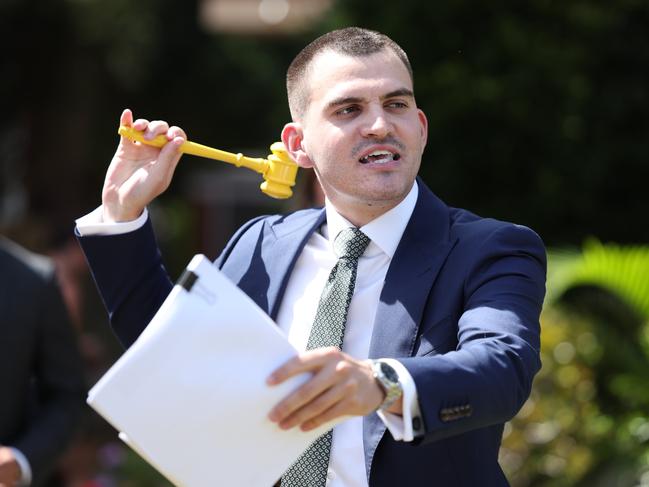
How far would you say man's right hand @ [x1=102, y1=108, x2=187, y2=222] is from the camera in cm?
307

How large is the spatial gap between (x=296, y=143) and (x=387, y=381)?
1117 millimetres

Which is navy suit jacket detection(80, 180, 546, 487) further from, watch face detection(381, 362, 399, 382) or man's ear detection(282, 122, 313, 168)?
man's ear detection(282, 122, 313, 168)

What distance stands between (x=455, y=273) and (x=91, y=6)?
453 inches

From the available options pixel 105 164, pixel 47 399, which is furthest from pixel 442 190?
pixel 105 164

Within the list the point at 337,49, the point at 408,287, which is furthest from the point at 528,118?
the point at 408,287

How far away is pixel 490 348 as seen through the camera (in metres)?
2.47

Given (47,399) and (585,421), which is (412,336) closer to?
(47,399)

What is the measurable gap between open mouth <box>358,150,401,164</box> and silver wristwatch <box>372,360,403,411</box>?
69 cm

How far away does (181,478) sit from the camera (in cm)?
240

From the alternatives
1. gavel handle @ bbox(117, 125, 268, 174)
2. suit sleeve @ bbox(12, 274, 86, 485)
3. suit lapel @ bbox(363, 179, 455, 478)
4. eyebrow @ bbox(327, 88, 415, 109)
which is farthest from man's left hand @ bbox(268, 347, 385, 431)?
suit sleeve @ bbox(12, 274, 86, 485)

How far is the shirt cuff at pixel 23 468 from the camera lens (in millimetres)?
4055

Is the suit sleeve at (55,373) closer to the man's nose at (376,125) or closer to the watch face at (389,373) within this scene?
the man's nose at (376,125)

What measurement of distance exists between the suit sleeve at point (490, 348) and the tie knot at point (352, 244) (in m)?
0.32

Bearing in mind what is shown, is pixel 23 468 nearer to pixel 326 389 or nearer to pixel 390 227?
pixel 390 227
